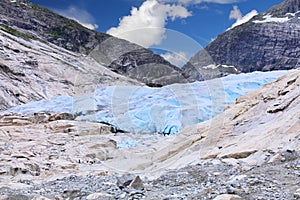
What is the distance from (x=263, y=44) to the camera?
149 meters

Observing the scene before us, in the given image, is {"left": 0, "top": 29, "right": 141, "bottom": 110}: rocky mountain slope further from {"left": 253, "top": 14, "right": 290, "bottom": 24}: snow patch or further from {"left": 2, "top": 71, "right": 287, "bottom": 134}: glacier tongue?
{"left": 253, "top": 14, "right": 290, "bottom": 24}: snow patch

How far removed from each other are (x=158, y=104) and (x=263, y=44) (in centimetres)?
13476

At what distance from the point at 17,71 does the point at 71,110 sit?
2441cm

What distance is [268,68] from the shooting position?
5472 inches

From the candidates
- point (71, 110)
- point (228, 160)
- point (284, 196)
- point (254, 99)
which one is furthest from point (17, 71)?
point (284, 196)

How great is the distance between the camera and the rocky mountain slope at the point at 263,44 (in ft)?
461

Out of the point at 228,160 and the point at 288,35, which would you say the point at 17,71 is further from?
the point at 288,35

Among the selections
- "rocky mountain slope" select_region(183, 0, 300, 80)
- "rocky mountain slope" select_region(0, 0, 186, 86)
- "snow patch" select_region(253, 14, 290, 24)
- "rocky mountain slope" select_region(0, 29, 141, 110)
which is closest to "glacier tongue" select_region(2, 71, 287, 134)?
"rocky mountain slope" select_region(0, 29, 141, 110)

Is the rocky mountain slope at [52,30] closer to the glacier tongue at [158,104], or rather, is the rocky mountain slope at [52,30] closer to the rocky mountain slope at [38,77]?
the rocky mountain slope at [38,77]

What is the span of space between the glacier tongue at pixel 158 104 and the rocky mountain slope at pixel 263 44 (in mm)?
109674

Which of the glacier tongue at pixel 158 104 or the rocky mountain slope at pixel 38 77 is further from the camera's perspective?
the rocky mountain slope at pixel 38 77

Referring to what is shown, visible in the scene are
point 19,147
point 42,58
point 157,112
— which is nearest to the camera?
point 19,147

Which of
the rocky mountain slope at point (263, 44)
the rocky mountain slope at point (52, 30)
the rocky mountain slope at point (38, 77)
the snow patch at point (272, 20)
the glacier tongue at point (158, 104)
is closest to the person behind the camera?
the glacier tongue at point (158, 104)

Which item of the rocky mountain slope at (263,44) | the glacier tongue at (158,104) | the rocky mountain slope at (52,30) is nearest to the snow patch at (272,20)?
the rocky mountain slope at (263,44)
